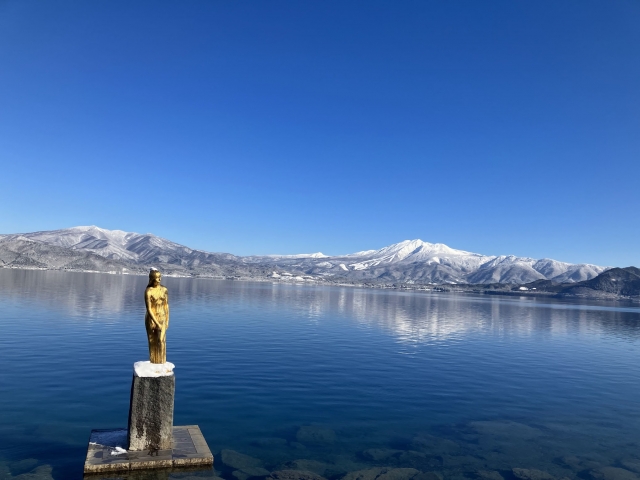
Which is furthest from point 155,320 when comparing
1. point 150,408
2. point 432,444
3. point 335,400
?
point 335,400

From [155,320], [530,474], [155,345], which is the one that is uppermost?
[155,320]

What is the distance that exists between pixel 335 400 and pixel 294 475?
9.09 metres

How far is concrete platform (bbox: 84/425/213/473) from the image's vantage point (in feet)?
43.4

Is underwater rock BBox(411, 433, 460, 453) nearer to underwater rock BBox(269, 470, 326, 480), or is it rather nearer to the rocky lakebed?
the rocky lakebed

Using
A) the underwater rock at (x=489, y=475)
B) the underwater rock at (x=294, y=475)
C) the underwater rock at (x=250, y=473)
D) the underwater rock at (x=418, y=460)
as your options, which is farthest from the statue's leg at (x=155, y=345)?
the underwater rock at (x=489, y=475)

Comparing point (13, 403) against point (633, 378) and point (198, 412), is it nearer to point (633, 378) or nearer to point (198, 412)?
point (198, 412)

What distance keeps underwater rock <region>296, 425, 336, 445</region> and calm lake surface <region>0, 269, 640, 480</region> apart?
0.08 metres

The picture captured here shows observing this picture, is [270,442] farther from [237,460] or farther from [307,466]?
[307,466]

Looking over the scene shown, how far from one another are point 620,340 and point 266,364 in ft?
164

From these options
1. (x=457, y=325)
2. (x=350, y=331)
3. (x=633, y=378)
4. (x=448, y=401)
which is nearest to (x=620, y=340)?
(x=457, y=325)

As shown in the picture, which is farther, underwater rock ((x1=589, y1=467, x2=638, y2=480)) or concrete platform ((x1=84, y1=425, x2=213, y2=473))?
underwater rock ((x1=589, y1=467, x2=638, y2=480))

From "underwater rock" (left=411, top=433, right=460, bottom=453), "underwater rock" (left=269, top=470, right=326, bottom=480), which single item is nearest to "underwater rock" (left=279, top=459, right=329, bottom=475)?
"underwater rock" (left=269, top=470, right=326, bottom=480)

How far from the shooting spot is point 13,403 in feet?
63.1

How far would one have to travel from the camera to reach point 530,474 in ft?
50.6
